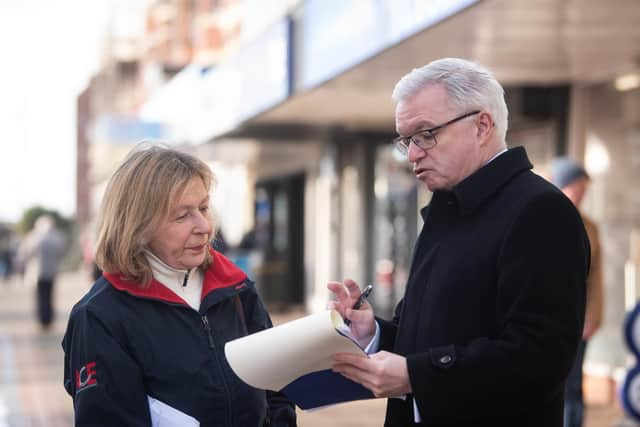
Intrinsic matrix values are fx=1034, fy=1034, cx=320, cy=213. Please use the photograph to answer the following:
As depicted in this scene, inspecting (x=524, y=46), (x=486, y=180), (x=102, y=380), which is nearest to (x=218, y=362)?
(x=102, y=380)

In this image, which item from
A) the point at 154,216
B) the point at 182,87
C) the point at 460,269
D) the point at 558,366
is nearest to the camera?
the point at 558,366

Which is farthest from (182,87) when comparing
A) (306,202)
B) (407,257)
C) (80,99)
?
(80,99)

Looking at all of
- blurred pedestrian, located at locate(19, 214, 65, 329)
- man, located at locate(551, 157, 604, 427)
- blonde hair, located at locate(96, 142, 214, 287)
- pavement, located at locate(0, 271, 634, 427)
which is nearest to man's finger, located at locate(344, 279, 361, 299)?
blonde hair, located at locate(96, 142, 214, 287)

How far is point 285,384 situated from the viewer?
253 centimetres

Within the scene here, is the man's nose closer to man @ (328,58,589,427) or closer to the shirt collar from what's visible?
man @ (328,58,589,427)

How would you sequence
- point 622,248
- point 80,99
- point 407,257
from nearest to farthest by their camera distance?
point 622,248 < point 407,257 < point 80,99

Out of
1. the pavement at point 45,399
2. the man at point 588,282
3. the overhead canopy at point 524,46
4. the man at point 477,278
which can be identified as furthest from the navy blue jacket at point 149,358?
the pavement at point 45,399

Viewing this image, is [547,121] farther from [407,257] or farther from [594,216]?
[407,257]

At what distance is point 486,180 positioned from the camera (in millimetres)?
2469

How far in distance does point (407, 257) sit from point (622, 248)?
5.64 m

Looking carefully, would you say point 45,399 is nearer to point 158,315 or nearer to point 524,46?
point 524,46

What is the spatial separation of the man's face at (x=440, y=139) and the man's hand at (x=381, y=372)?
469 millimetres

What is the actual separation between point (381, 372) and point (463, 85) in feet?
2.32

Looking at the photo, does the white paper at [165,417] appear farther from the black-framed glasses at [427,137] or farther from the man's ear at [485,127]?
the man's ear at [485,127]
